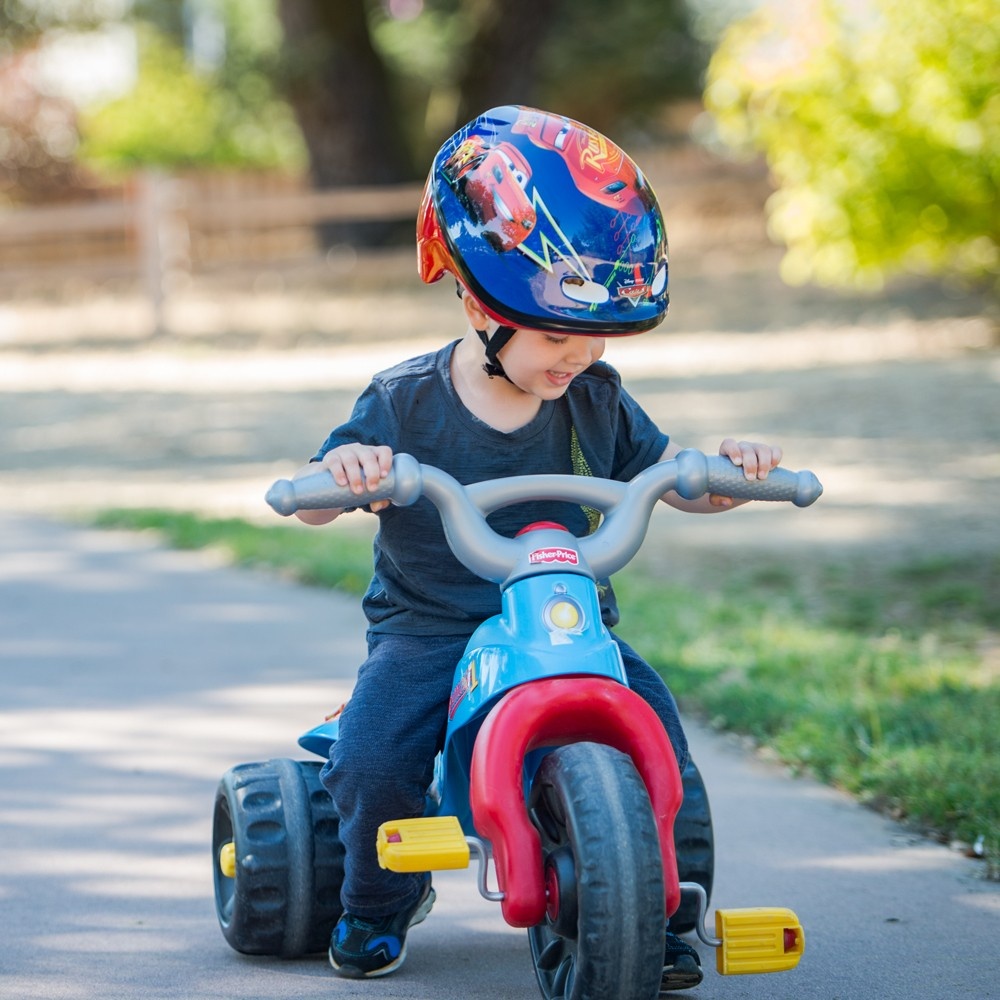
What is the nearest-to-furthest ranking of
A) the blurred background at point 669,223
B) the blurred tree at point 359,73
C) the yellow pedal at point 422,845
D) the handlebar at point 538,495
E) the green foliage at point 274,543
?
the yellow pedal at point 422,845
the handlebar at point 538,495
the green foliage at point 274,543
the blurred background at point 669,223
the blurred tree at point 359,73

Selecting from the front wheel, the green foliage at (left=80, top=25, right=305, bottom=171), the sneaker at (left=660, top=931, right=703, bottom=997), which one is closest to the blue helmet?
the front wheel

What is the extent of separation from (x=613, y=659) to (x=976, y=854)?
145 centimetres

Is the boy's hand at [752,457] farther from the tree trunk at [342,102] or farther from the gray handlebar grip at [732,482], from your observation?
the tree trunk at [342,102]

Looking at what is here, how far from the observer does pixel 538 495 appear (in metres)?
2.79

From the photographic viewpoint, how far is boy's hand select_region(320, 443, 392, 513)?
2666mm

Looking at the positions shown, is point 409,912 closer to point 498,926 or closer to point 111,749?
point 498,926

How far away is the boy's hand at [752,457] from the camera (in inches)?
111

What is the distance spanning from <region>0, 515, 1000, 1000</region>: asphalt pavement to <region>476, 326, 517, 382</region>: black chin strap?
115cm

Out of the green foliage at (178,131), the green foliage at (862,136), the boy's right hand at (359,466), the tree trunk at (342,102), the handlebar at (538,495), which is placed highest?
the green foliage at (178,131)

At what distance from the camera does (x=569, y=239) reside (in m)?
2.72

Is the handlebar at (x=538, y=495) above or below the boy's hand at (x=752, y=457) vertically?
below

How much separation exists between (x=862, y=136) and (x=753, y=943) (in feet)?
31.3

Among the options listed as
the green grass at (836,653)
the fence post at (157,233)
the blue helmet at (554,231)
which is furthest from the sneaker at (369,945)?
the fence post at (157,233)

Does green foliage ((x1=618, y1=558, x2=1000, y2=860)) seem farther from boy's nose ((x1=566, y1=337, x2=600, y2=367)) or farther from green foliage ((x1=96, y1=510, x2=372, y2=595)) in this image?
boy's nose ((x1=566, y1=337, x2=600, y2=367))
